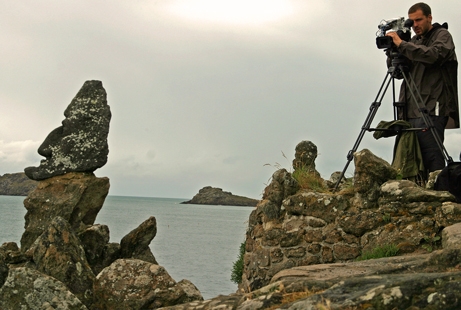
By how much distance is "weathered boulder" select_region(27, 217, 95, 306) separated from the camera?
35.5 ft

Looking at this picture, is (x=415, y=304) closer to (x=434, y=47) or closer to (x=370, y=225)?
(x=370, y=225)

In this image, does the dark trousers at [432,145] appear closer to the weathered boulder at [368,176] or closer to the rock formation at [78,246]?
the weathered boulder at [368,176]

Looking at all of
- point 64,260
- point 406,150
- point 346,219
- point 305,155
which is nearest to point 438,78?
point 406,150

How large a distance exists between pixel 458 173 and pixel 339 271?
332cm

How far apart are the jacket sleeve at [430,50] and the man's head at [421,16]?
310 millimetres

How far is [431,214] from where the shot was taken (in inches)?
376

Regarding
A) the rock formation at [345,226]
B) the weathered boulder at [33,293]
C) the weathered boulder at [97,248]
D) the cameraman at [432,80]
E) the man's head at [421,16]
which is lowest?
the weathered boulder at [33,293]

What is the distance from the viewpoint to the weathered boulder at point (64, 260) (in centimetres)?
1081

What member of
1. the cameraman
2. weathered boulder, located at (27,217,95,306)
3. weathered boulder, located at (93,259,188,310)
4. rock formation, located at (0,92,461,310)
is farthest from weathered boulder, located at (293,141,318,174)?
weathered boulder, located at (27,217,95,306)

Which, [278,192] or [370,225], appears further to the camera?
[278,192]

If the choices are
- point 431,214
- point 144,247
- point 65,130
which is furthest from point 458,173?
point 65,130

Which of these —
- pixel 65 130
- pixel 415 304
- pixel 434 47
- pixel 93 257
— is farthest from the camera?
pixel 65 130

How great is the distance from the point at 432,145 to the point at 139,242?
5871 mm

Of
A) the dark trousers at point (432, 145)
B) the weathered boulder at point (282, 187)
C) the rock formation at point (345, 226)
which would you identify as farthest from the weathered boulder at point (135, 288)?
the dark trousers at point (432, 145)
